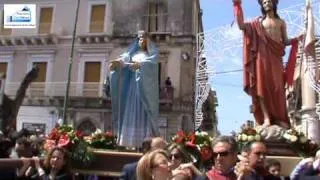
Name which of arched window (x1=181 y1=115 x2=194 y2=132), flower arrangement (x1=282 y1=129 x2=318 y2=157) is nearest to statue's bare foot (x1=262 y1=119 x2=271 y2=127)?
flower arrangement (x1=282 y1=129 x2=318 y2=157)

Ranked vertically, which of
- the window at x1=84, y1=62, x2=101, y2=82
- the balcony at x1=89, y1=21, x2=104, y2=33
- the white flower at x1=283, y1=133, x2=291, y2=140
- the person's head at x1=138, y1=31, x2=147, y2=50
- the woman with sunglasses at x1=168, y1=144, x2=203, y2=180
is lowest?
the woman with sunglasses at x1=168, y1=144, x2=203, y2=180

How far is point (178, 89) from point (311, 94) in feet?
55.0

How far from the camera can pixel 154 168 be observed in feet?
11.1

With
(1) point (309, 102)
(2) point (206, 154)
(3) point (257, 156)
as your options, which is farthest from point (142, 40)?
(1) point (309, 102)

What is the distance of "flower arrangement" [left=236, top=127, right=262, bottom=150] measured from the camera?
645 cm

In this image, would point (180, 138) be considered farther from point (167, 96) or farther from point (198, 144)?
point (167, 96)

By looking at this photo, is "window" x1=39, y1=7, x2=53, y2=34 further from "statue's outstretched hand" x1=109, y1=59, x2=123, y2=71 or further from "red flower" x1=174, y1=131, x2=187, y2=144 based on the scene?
"red flower" x1=174, y1=131, x2=187, y2=144

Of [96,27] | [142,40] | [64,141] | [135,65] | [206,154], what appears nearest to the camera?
[206,154]

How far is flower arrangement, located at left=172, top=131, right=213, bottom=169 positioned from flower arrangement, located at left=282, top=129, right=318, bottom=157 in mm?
1251

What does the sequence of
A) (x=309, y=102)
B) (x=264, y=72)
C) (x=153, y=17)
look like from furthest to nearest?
(x=153, y=17) → (x=309, y=102) → (x=264, y=72)

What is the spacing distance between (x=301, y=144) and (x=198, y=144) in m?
1.53

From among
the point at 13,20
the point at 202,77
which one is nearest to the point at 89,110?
the point at 13,20

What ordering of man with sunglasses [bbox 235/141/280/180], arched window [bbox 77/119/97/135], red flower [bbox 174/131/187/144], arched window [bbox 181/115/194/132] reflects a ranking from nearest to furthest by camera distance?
man with sunglasses [bbox 235/141/280/180] < red flower [bbox 174/131/187/144] < arched window [bbox 181/115/194/132] < arched window [bbox 77/119/97/135]

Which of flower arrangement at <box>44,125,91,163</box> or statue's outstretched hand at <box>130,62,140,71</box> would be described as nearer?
flower arrangement at <box>44,125,91,163</box>
